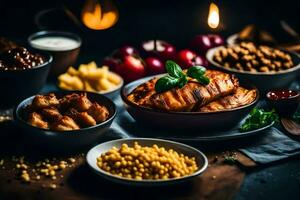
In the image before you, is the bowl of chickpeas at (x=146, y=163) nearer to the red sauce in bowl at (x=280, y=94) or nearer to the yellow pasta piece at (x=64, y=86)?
the red sauce in bowl at (x=280, y=94)

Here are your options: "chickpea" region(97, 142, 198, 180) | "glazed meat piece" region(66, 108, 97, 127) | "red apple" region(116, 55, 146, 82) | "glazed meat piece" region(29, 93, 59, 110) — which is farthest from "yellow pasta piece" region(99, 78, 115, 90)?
"chickpea" region(97, 142, 198, 180)

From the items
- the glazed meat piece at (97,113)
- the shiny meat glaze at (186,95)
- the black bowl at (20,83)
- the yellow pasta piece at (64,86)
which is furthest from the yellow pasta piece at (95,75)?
the glazed meat piece at (97,113)

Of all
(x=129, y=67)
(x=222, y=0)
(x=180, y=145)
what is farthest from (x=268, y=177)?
(x=222, y=0)

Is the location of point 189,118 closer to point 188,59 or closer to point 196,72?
point 196,72

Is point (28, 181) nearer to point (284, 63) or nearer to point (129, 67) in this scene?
point (129, 67)

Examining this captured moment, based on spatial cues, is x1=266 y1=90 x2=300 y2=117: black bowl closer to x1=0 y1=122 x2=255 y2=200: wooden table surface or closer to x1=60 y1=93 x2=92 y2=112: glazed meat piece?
x1=0 y1=122 x2=255 y2=200: wooden table surface

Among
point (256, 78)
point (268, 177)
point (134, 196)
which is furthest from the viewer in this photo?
point (256, 78)
